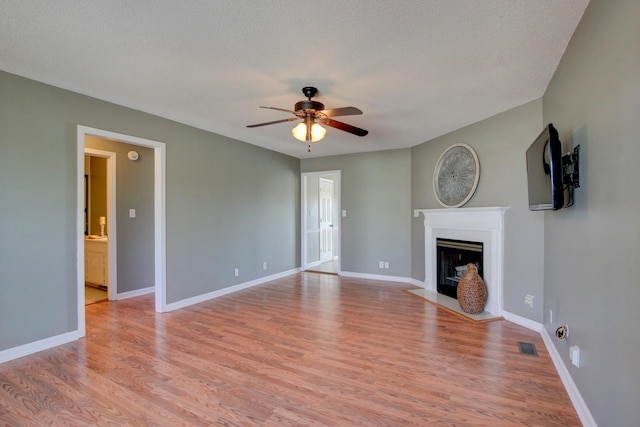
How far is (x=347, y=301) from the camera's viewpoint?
4266 millimetres

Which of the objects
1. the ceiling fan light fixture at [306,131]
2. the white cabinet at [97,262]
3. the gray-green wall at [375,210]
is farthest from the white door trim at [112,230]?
the gray-green wall at [375,210]

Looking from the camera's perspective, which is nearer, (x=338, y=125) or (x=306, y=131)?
(x=306, y=131)

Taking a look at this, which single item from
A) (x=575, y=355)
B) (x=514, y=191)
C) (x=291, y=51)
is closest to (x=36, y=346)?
(x=291, y=51)

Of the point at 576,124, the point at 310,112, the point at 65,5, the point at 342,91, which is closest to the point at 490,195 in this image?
the point at 576,124

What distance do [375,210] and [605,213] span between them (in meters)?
4.07

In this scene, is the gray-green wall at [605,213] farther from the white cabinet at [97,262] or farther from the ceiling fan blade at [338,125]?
the white cabinet at [97,262]

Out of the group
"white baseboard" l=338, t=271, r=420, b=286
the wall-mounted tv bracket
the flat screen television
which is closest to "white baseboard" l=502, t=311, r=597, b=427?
the flat screen television

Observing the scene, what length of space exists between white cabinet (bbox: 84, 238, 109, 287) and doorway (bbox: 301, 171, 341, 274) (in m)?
3.40

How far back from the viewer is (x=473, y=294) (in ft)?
11.7

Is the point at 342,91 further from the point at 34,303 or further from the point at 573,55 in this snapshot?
the point at 34,303

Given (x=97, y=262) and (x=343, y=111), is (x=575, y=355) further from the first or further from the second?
(x=97, y=262)

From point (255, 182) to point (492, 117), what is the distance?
11.7ft

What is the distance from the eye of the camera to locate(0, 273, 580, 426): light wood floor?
1868mm

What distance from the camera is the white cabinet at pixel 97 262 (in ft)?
15.0
